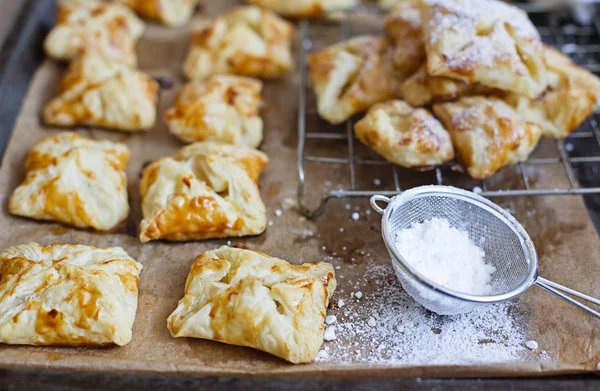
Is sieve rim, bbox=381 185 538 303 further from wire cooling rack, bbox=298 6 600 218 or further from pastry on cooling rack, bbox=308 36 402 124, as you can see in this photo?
pastry on cooling rack, bbox=308 36 402 124

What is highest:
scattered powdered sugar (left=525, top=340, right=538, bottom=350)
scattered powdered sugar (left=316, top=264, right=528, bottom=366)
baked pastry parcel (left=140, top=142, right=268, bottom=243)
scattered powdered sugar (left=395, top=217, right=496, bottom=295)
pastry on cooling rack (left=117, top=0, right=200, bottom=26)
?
pastry on cooling rack (left=117, top=0, right=200, bottom=26)

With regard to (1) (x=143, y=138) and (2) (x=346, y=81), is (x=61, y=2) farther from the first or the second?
(2) (x=346, y=81)

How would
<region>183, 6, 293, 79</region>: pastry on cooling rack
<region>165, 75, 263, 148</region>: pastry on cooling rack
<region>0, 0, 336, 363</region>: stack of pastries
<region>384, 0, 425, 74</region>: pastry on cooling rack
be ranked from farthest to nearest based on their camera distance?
1. <region>183, 6, 293, 79</region>: pastry on cooling rack
2. <region>165, 75, 263, 148</region>: pastry on cooling rack
3. <region>384, 0, 425, 74</region>: pastry on cooling rack
4. <region>0, 0, 336, 363</region>: stack of pastries

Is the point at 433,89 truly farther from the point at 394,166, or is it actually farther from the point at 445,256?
the point at 445,256

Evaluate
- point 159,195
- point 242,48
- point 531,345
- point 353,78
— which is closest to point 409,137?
point 353,78

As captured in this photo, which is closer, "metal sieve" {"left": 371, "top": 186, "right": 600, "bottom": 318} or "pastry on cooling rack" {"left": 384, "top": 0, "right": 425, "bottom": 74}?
"metal sieve" {"left": 371, "top": 186, "right": 600, "bottom": 318}

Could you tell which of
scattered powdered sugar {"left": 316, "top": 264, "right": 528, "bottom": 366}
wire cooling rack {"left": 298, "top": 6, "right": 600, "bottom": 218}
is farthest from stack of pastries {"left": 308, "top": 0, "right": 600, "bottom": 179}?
scattered powdered sugar {"left": 316, "top": 264, "right": 528, "bottom": 366}

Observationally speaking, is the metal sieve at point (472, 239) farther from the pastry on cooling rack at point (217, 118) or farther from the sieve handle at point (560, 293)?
the pastry on cooling rack at point (217, 118)
